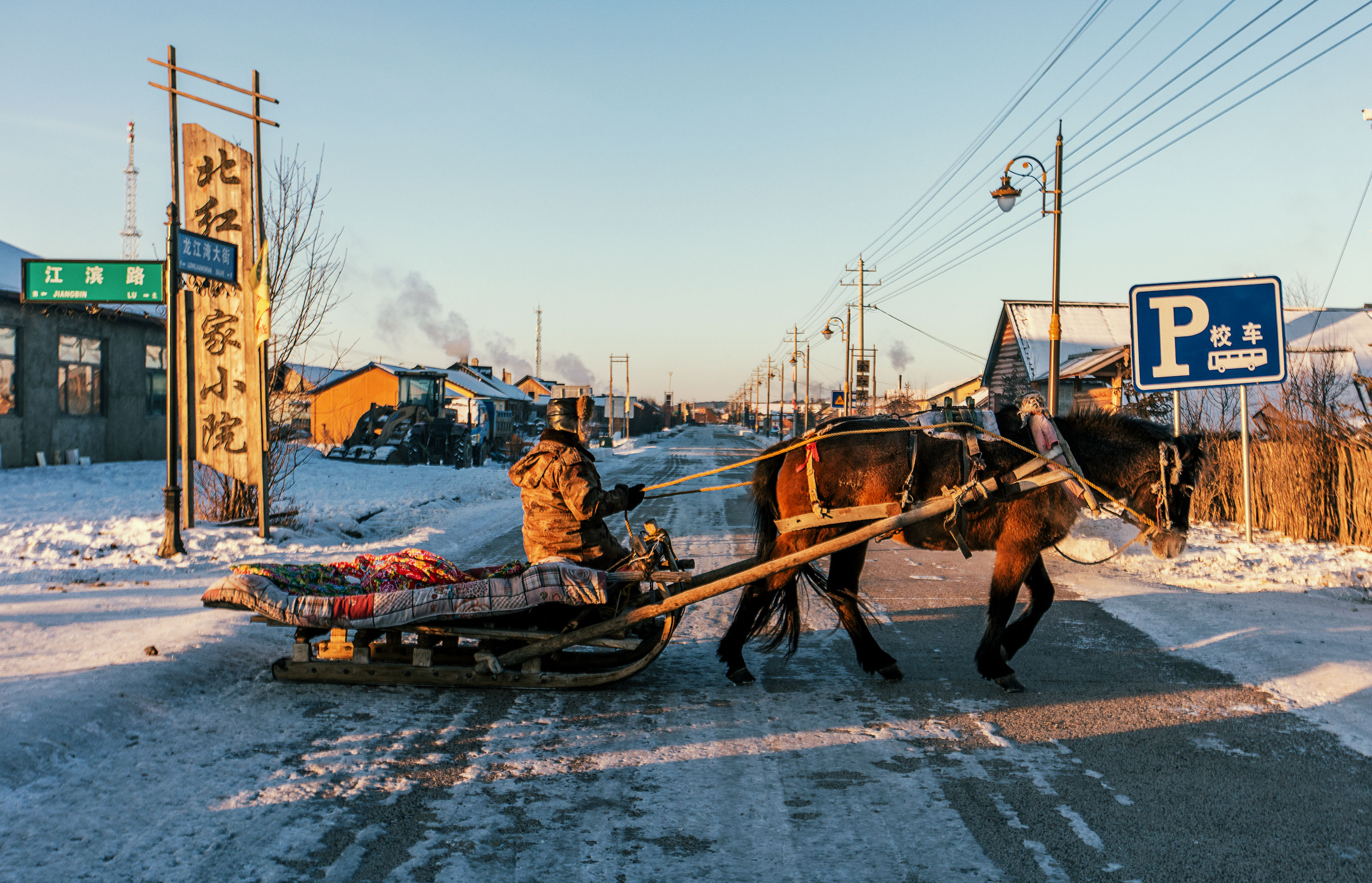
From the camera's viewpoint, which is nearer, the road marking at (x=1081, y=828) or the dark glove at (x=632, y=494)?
the road marking at (x=1081, y=828)

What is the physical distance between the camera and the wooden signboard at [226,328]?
35.2ft

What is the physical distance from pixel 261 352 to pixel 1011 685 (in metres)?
9.40

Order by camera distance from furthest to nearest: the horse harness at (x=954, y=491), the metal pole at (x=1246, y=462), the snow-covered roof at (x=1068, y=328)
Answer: the snow-covered roof at (x=1068, y=328) → the metal pole at (x=1246, y=462) → the horse harness at (x=954, y=491)

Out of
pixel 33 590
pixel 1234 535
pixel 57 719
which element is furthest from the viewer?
pixel 1234 535

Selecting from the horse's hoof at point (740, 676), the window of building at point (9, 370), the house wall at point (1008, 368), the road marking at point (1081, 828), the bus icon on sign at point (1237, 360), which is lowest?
the road marking at point (1081, 828)

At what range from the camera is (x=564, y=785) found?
375cm

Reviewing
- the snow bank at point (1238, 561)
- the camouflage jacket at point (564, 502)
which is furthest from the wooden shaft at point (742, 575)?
the snow bank at point (1238, 561)

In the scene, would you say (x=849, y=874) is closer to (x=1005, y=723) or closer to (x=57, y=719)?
(x=1005, y=723)

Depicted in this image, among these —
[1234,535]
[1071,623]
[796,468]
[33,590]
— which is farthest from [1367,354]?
[33,590]

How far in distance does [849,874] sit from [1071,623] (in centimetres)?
491

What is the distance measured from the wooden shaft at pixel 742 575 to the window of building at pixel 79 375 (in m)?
19.8

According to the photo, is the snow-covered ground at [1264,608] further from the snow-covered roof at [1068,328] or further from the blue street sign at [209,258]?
the snow-covered roof at [1068,328]

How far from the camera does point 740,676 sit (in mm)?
5395

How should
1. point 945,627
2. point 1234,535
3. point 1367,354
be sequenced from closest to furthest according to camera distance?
1. point 945,627
2. point 1234,535
3. point 1367,354
